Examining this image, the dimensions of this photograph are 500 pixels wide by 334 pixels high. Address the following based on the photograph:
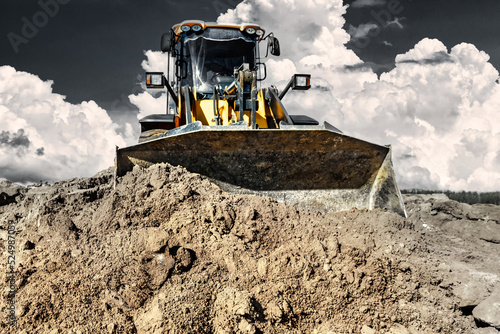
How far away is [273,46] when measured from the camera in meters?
6.92

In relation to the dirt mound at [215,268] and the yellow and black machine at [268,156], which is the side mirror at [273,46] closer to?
the yellow and black machine at [268,156]

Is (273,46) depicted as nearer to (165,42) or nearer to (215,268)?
(165,42)

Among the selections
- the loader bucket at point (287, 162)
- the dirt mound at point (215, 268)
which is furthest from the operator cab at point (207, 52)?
the dirt mound at point (215, 268)

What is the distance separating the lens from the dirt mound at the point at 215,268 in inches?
129

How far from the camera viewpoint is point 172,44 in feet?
22.8

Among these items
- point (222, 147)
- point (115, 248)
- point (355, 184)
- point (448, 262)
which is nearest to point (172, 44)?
point (222, 147)

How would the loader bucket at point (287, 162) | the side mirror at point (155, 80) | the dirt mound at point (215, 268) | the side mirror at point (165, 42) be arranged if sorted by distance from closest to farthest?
the dirt mound at point (215, 268) → the loader bucket at point (287, 162) → the side mirror at point (155, 80) → the side mirror at point (165, 42)

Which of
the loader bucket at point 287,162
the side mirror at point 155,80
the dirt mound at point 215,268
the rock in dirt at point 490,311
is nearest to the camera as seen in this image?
the dirt mound at point 215,268

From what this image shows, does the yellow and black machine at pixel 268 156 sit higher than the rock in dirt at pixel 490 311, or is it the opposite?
Result: the yellow and black machine at pixel 268 156

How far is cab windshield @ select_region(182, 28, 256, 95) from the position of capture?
687 cm

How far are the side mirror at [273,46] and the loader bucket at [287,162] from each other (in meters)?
2.44

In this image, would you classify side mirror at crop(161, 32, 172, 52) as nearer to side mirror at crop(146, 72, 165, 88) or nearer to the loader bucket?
side mirror at crop(146, 72, 165, 88)

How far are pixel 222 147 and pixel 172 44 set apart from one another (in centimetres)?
272

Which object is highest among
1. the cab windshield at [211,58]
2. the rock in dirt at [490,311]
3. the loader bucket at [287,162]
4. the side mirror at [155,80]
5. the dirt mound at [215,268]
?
the cab windshield at [211,58]
